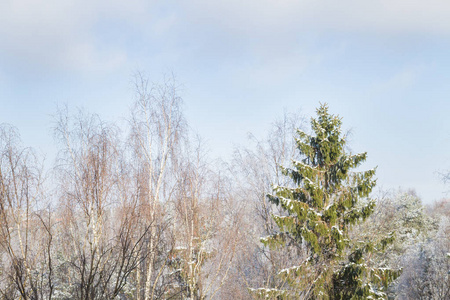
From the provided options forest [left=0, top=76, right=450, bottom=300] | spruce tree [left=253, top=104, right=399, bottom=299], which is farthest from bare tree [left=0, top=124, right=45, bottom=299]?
spruce tree [left=253, top=104, right=399, bottom=299]

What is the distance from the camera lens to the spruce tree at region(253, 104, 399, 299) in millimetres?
8945

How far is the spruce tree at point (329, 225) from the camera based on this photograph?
8945mm

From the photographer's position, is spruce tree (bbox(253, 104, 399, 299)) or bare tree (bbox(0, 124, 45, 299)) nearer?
bare tree (bbox(0, 124, 45, 299))

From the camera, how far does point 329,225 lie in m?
9.43

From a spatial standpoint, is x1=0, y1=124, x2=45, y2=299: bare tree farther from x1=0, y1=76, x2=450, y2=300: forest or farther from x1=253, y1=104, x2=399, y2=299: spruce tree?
x1=253, y1=104, x2=399, y2=299: spruce tree

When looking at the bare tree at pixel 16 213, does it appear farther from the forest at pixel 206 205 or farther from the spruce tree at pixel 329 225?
the spruce tree at pixel 329 225

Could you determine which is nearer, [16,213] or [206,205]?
[16,213]

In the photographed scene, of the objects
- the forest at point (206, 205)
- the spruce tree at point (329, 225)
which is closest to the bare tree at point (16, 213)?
the forest at point (206, 205)

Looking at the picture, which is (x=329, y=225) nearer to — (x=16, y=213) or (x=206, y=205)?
(x=206, y=205)

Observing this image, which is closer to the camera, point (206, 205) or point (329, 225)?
point (329, 225)

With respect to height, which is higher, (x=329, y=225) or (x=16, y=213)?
(x=16, y=213)

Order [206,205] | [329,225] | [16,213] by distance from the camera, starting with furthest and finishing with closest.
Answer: [206,205] < [329,225] < [16,213]

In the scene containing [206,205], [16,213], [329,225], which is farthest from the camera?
[206,205]

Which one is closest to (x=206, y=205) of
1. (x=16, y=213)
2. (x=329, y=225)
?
(x=329, y=225)
